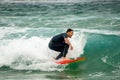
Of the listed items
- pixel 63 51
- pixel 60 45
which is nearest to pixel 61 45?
pixel 60 45

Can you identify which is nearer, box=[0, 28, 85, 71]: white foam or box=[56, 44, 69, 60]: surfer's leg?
box=[56, 44, 69, 60]: surfer's leg

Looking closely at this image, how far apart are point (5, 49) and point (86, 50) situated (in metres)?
3.47

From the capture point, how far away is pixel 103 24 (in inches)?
941

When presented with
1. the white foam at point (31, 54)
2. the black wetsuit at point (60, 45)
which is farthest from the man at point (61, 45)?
the white foam at point (31, 54)

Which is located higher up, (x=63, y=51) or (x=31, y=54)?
(x=31, y=54)

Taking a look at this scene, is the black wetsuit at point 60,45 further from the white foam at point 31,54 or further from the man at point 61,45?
the white foam at point 31,54

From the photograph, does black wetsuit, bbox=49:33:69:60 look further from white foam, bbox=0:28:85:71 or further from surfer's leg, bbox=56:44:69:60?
white foam, bbox=0:28:85:71

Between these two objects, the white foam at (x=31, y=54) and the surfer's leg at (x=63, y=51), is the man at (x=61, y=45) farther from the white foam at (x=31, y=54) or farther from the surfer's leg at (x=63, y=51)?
the white foam at (x=31, y=54)

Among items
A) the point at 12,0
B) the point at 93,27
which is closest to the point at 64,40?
the point at 93,27

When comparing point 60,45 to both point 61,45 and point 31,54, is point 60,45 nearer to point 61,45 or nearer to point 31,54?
point 61,45

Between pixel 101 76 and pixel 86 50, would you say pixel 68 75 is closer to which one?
pixel 101 76

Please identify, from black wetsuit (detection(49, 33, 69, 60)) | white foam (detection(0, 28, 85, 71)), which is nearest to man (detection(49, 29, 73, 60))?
black wetsuit (detection(49, 33, 69, 60))

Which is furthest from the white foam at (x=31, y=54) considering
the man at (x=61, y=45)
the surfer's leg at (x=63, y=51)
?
the man at (x=61, y=45)

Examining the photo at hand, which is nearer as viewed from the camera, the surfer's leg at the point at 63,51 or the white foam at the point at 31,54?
the surfer's leg at the point at 63,51
